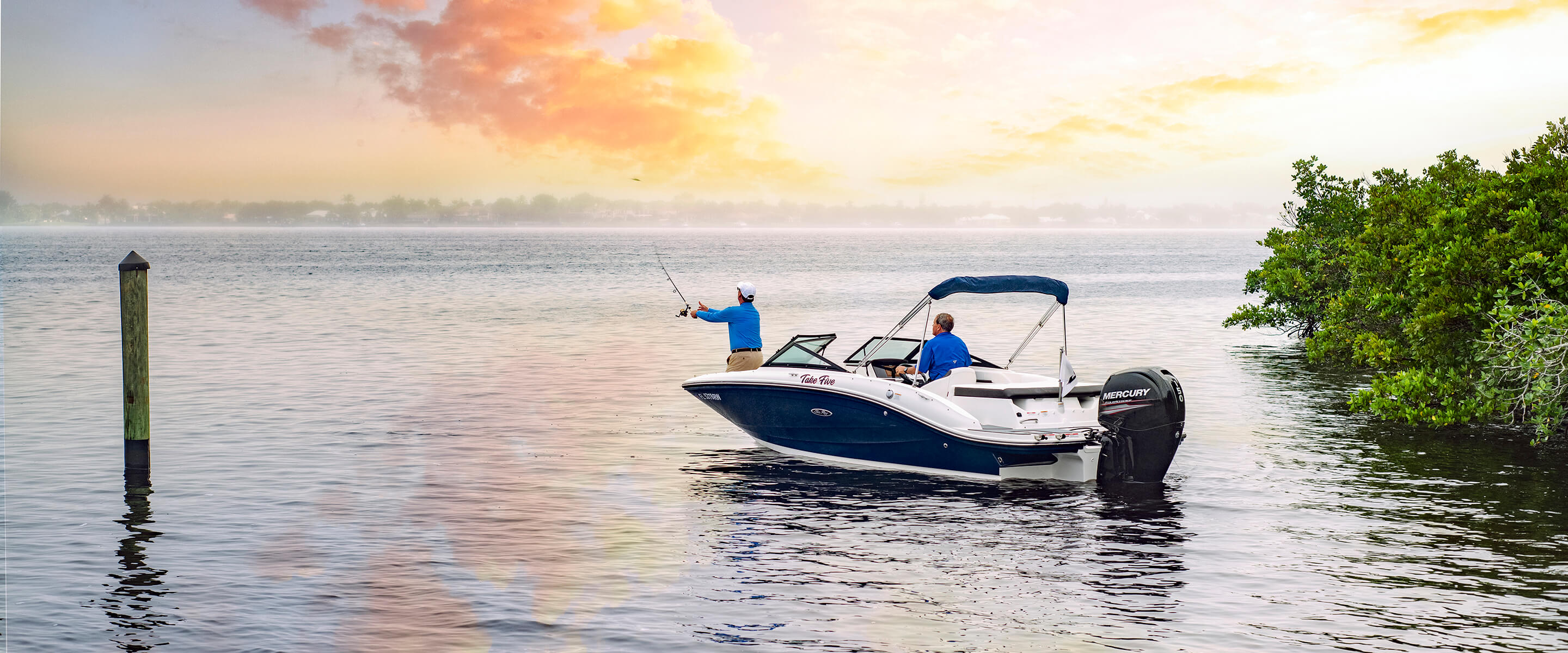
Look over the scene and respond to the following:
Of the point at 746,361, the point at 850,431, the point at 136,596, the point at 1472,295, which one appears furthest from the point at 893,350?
the point at 136,596

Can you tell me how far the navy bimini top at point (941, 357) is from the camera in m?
14.5

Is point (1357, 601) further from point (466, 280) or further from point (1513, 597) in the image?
point (466, 280)

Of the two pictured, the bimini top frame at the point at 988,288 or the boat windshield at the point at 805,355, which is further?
the boat windshield at the point at 805,355

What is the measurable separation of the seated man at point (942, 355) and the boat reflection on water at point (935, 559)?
1.23 m

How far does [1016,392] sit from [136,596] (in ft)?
28.8

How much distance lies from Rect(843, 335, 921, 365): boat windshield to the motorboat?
0.02 m

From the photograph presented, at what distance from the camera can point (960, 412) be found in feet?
45.6

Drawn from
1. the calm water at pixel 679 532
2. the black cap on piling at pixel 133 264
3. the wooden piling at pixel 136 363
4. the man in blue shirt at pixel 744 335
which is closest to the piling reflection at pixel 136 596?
the calm water at pixel 679 532

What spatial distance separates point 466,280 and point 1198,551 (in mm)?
76550

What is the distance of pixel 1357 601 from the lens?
949 cm

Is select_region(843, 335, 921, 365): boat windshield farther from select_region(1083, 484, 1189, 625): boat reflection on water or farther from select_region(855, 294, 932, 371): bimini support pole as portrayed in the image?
select_region(1083, 484, 1189, 625): boat reflection on water

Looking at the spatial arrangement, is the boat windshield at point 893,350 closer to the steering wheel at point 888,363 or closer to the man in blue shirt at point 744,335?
the steering wheel at point 888,363

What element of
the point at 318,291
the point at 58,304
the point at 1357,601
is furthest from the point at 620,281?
the point at 1357,601

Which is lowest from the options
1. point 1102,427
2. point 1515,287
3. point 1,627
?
point 1,627
